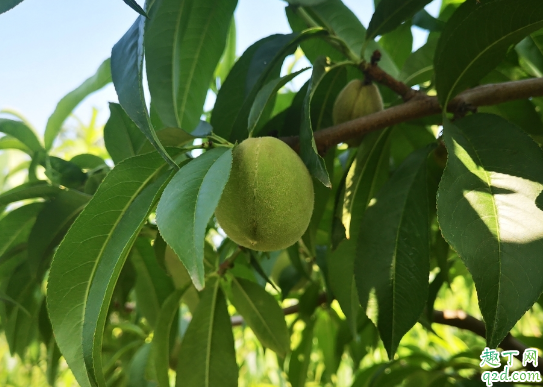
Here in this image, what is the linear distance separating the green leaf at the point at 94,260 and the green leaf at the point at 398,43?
0.81 m

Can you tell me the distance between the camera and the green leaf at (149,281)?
1147 mm

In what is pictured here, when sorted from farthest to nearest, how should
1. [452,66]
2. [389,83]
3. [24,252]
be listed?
[24,252]
[389,83]
[452,66]

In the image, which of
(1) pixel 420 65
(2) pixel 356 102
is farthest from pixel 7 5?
(1) pixel 420 65

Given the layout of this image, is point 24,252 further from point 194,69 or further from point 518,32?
point 518,32

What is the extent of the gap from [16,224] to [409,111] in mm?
949

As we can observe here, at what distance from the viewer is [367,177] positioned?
0.94 metres

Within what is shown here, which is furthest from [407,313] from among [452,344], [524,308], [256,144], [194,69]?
[452,344]

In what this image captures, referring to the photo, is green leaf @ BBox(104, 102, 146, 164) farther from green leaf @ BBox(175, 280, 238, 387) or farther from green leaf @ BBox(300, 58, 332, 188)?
green leaf @ BBox(300, 58, 332, 188)

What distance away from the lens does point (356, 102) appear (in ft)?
2.98

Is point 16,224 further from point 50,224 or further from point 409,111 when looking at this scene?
point 409,111

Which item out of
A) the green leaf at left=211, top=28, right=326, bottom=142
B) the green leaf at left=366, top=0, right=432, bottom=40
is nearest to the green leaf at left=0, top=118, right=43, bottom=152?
the green leaf at left=211, top=28, right=326, bottom=142

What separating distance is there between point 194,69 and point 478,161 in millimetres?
611

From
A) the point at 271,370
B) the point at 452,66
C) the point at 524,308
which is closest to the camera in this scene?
the point at 524,308

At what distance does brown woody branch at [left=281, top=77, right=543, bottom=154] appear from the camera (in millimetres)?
801
